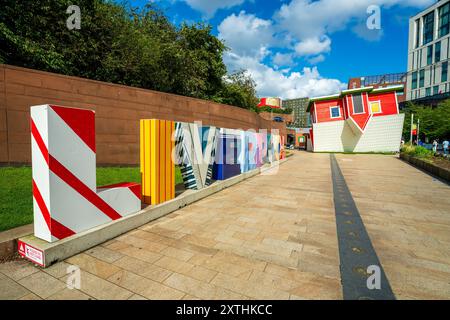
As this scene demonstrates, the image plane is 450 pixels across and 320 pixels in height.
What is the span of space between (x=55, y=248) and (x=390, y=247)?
454 centimetres

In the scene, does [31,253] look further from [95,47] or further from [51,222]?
[95,47]

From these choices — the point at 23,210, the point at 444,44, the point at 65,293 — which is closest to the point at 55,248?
the point at 65,293

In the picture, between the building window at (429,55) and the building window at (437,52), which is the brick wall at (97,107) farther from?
the building window at (429,55)

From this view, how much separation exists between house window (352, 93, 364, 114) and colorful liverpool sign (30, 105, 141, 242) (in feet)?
102

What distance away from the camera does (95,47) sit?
10359mm

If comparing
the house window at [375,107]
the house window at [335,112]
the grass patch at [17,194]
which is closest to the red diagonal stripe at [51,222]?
the grass patch at [17,194]

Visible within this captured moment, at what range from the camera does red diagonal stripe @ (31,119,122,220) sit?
2757 millimetres

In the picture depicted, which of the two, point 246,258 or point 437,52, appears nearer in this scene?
point 246,258

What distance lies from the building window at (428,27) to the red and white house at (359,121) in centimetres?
4379

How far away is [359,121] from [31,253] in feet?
104

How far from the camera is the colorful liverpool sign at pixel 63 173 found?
2.75 meters

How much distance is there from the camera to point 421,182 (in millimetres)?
8531

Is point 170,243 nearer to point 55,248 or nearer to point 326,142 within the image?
point 55,248

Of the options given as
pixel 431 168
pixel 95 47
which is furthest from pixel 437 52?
pixel 95 47
